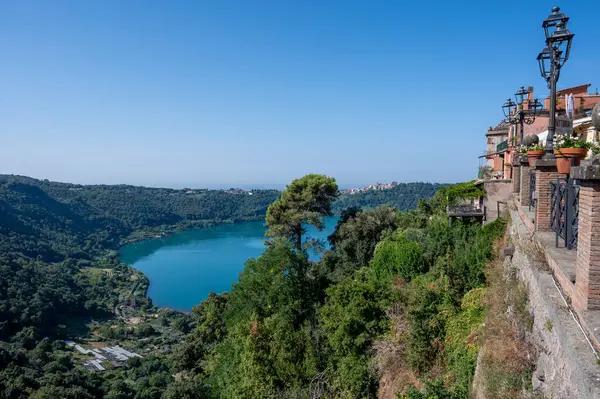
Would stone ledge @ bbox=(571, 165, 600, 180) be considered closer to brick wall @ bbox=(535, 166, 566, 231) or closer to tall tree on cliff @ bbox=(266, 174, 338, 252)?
brick wall @ bbox=(535, 166, 566, 231)

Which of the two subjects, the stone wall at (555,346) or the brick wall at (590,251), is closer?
the stone wall at (555,346)

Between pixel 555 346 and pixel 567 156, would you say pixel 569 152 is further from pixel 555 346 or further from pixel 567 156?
pixel 555 346

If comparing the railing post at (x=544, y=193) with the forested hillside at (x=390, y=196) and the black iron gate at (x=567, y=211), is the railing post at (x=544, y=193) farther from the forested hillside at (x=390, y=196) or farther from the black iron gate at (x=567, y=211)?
the forested hillside at (x=390, y=196)

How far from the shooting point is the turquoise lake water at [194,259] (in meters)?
52.7

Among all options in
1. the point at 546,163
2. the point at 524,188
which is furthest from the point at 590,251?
the point at 524,188

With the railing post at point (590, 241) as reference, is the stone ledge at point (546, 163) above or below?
above

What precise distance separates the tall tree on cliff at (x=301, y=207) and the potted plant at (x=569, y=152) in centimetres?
1448

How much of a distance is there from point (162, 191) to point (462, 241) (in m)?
127

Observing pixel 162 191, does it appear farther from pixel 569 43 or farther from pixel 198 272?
pixel 569 43

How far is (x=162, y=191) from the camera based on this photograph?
128m

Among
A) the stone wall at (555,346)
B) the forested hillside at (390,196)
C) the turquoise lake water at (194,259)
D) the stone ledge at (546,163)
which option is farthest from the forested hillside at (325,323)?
the forested hillside at (390,196)

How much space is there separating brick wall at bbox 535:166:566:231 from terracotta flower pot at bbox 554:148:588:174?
0.50 metres

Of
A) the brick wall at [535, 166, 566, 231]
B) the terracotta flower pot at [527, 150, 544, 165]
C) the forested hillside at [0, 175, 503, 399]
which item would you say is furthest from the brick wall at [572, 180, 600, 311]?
the terracotta flower pot at [527, 150, 544, 165]

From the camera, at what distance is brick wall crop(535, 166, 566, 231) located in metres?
5.49
